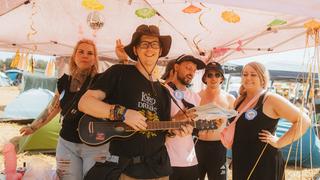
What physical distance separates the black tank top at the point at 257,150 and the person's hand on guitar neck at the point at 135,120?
0.94 m

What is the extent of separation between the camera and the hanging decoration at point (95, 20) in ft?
12.9

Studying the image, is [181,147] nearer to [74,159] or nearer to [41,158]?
[74,159]

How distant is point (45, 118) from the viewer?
88.3 inches

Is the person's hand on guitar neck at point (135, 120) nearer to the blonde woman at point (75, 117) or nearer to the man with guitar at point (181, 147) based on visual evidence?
the man with guitar at point (181, 147)

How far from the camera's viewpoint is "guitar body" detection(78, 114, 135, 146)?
1.37 metres

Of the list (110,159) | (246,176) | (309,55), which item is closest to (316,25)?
(309,55)

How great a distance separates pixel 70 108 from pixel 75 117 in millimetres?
73

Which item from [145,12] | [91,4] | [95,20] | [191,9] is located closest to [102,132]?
[91,4]

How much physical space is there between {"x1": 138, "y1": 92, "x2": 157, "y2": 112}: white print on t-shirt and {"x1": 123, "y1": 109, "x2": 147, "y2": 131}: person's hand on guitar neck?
9 centimetres

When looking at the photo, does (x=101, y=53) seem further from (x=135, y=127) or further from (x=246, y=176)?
(x=135, y=127)

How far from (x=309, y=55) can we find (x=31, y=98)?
727 cm

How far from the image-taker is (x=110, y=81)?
136 cm

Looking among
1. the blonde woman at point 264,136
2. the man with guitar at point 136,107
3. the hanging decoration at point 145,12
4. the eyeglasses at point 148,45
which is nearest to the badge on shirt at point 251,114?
the blonde woman at point 264,136

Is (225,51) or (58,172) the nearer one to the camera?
(58,172)
